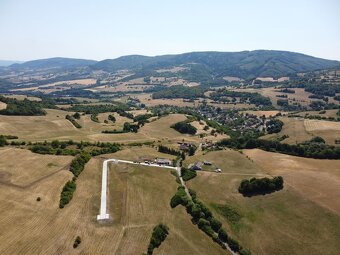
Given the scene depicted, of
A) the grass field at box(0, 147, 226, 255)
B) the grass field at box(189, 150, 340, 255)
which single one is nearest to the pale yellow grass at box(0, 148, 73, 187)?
the grass field at box(0, 147, 226, 255)

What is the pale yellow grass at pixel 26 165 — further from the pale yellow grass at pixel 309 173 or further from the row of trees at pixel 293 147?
the row of trees at pixel 293 147

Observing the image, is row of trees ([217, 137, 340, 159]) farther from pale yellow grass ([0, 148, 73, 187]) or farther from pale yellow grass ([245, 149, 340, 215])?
pale yellow grass ([0, 148, 73, 187])

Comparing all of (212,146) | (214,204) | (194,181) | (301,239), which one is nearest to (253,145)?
(212,146)

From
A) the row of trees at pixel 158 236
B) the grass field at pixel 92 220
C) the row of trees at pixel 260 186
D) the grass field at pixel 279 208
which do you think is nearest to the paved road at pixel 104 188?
the grass field at pixel 92 220

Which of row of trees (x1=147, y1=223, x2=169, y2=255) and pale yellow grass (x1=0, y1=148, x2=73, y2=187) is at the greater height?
pale yellow grass (x1=0, y1=148, x2=73, y2=187)

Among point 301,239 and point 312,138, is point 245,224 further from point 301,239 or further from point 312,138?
point 312,138
